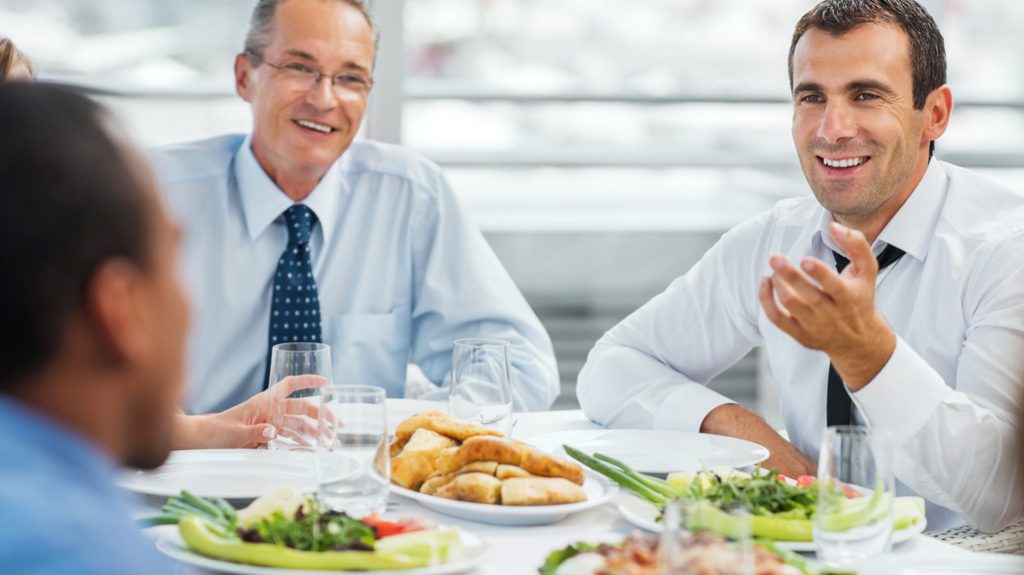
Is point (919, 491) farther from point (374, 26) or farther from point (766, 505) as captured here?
point (374, 26)

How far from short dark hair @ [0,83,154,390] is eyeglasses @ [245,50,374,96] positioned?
6.41ft

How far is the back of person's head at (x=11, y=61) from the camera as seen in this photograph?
235cm

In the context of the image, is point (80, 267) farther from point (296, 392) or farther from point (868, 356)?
point (868, 356)

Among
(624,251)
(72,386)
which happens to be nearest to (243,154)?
(72,386)

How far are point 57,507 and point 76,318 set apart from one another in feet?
0.43

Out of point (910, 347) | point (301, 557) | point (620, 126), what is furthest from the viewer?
point (620, 126)

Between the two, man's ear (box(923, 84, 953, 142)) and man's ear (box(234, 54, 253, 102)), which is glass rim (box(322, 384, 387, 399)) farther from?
man's ear (box(234, 54, 253, 102))

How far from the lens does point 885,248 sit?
2.23 meters

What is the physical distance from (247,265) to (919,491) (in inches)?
58.9

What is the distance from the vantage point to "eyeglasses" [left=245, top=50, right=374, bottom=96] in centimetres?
279

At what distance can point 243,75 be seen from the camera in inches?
116

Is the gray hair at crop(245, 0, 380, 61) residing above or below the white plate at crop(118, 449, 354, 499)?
above

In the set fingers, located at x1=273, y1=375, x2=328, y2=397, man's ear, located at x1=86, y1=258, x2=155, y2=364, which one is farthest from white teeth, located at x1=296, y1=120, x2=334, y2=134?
man's ear, located at x1=86, y1=258, x2=155, y2=364

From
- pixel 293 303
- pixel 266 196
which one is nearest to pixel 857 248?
pixel 293 303
